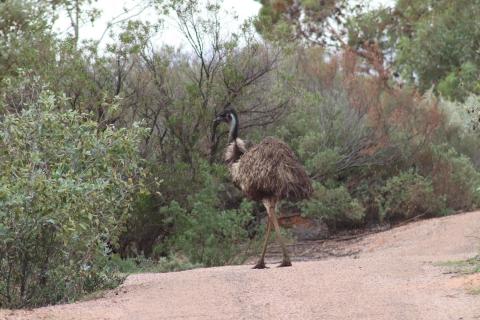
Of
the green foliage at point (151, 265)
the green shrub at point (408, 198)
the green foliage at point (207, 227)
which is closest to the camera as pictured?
the green foliage at point (151, 265)

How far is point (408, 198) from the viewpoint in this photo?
20.7m

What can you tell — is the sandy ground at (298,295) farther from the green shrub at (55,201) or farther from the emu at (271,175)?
the emu at (271,175)

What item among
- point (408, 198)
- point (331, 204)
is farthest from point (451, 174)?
point (331, 204)

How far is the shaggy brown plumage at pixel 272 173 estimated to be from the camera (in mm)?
12922

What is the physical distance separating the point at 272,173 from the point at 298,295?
342 centimetres

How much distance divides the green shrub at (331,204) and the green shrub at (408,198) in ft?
3.00

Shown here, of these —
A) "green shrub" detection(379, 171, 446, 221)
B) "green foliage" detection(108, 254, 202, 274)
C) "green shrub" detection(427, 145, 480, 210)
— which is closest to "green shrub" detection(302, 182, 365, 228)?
"green shrub" detection(379, 171, 446, 221)

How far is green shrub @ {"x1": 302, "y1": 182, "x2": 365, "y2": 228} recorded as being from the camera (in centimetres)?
1956

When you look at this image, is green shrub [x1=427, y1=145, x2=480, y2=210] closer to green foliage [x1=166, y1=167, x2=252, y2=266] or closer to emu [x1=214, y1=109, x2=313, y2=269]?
green foliage [x1=166, y1=167, x2=252, y2=266]

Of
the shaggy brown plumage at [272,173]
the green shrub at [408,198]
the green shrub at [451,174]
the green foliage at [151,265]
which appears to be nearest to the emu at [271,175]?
the shaggy brown plumage at [272,173]

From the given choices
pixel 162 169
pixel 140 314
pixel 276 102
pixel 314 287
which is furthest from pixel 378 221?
pixel 140 314

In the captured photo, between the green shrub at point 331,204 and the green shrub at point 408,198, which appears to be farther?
the green shrub at point 408,198

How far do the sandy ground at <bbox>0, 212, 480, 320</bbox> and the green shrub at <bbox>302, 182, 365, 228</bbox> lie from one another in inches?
231

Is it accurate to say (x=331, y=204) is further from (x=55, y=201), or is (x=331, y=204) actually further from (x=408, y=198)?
(x=55, y=201)
